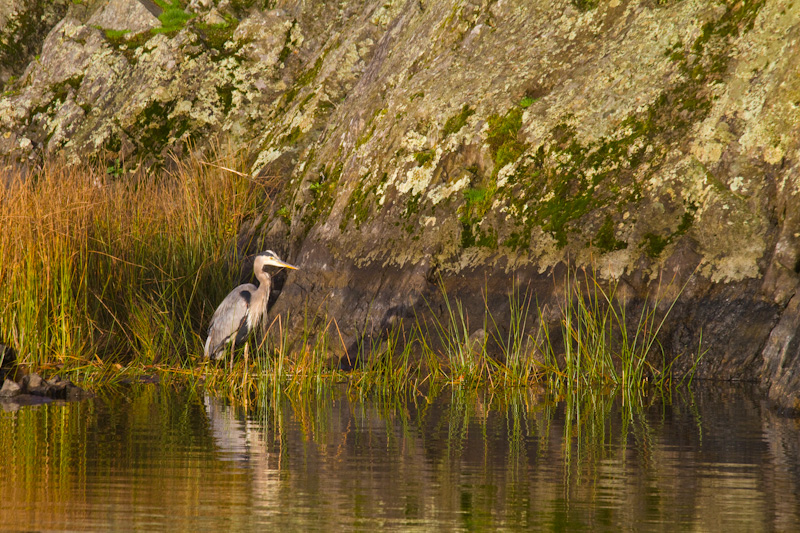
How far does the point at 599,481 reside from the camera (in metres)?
3.86

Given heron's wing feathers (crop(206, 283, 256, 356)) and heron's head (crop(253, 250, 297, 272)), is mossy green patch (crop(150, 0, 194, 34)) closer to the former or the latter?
heron's head (crop(253, 250, 297, 272))


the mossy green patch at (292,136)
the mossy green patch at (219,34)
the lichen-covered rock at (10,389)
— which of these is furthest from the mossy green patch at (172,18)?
the lichen-covered rock at (10,389)

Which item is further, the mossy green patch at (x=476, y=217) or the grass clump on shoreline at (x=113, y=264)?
the mossy green patch at (x=476, y=217)

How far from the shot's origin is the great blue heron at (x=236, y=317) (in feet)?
27.9

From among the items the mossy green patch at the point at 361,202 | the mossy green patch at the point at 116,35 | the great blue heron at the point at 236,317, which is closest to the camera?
the great blue heron at the point at 236,317

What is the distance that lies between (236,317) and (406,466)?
4.65m

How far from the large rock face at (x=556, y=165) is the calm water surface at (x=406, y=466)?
4.53ft

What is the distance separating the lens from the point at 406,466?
420 cm

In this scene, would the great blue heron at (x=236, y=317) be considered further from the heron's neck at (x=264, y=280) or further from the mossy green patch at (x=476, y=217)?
the mossy green patch at (x=476, y=217)

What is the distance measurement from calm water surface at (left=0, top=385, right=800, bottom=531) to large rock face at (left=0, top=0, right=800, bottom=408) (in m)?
1.38

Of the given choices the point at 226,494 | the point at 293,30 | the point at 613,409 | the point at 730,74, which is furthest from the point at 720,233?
the point at 293,30

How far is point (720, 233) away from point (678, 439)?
294 cm

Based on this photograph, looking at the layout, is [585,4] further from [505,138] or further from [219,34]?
[219,34]

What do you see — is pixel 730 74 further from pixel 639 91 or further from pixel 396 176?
pixel 396 176
